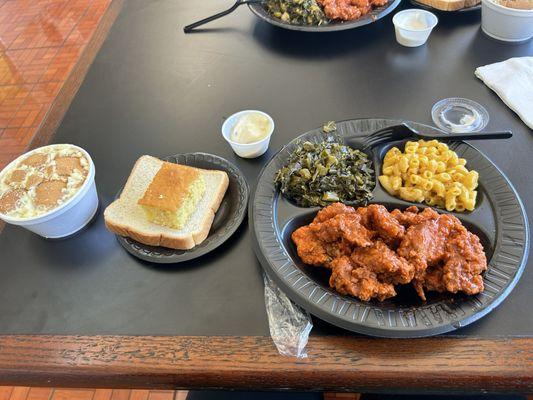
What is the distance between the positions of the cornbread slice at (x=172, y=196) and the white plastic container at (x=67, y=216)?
20cm

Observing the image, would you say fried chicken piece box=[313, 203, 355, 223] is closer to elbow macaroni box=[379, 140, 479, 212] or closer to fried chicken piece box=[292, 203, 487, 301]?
fried chicken piece box=[292, 203, 487, 301]

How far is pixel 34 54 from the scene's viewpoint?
4.25m

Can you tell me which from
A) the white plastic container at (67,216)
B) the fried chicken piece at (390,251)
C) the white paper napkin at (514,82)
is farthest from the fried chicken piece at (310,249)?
the white paper napkin at (514,82)

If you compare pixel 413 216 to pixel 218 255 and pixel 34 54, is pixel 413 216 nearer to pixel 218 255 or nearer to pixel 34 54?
pixel 218 255

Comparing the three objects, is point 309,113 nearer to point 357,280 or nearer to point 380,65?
point 380,65

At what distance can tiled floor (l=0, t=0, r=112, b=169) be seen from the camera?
12.1ft

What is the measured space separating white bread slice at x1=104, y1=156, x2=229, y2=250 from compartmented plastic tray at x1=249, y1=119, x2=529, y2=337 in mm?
165

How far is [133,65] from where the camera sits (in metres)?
2.08

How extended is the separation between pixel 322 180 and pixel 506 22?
1233mm

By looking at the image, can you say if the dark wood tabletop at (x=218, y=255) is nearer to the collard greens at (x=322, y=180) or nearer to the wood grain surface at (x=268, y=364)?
the wood grain surface at (x=268, y=364)

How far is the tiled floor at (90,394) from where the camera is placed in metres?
2.16

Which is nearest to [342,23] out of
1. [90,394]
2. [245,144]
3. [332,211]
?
[245,144]

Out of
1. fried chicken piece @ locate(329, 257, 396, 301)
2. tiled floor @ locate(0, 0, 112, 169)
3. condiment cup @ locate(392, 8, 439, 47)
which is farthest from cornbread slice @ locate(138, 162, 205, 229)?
tiled floor @ locate(0, 0, 112, 169)

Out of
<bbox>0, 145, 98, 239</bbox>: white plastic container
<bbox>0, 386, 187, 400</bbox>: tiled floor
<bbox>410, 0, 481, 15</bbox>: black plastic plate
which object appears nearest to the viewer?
<bbox>0, 145, 98, 239</bbox>: white plastic container
